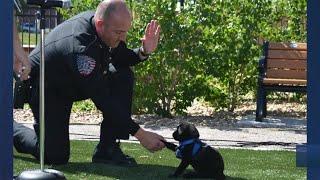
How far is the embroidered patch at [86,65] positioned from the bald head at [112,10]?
1.29 ft

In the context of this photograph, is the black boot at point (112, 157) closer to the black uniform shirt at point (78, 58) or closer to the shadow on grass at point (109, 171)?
the shadow on grass at point (109, 171)

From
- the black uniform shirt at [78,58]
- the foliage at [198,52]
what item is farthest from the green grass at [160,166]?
the foliage at [198,52]

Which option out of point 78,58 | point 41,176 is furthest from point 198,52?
point 41,176

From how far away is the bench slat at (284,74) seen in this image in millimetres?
10562

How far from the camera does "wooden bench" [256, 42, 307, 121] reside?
1032 cm

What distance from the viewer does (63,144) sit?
607 centimetres

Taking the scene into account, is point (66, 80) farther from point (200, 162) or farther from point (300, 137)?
point (300, 137)

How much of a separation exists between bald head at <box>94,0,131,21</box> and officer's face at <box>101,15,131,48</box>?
0.05 ft

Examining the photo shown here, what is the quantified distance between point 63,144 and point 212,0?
16.9ft

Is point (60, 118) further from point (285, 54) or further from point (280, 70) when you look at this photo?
point (285, 54)

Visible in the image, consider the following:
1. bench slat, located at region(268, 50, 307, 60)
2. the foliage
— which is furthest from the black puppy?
bench slat, located at region(268, 50, 307, 60)

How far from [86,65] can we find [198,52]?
5.00m

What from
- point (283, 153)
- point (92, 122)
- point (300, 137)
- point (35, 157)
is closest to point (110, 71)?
point (35, 157)

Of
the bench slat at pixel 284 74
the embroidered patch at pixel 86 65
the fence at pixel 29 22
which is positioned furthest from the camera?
the fence at pixel 29 22
